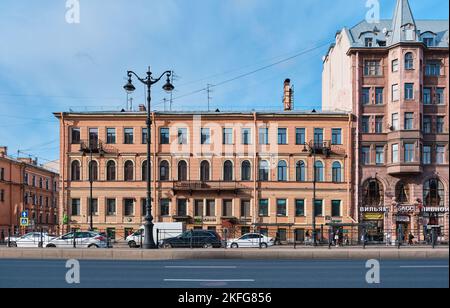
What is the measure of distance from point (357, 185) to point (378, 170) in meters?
2.27

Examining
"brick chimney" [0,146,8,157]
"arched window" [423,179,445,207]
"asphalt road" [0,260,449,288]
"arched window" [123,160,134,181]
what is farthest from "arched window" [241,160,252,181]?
"brick chimney" [0,146,8,157]

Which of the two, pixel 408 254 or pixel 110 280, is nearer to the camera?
pixel 110 280

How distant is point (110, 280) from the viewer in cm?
927

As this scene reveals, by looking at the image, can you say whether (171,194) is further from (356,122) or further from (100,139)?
(356,122)

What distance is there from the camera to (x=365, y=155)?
37.8 metres

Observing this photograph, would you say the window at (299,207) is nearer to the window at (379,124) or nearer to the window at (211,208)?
the window at (211,208)

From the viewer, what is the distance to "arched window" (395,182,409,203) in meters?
36.2

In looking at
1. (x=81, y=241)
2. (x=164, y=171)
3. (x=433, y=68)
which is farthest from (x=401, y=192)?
(x=81, y=241)

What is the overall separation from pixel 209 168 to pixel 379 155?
1532cm

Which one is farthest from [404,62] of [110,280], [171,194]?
[110,280]

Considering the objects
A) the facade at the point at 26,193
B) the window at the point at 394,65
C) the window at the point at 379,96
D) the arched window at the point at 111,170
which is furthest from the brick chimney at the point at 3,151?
the window at the point at 394,65

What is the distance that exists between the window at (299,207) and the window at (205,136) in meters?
9.90

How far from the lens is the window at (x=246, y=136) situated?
38.4m
